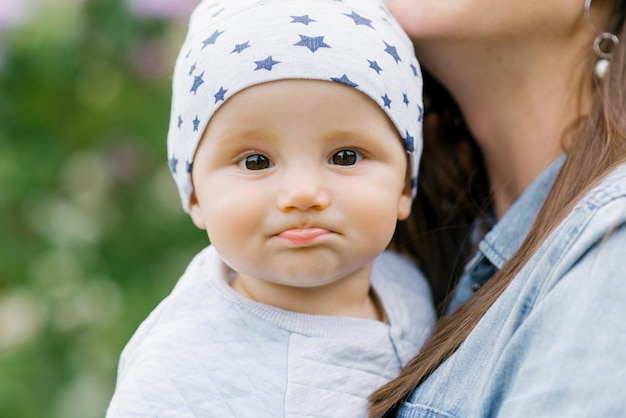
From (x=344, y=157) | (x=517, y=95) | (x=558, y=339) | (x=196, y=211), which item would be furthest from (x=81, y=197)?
(x=558, y=339)

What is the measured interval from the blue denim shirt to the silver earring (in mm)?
493

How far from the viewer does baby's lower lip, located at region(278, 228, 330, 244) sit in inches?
55.9

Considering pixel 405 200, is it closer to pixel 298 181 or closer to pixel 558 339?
pixel 298 181

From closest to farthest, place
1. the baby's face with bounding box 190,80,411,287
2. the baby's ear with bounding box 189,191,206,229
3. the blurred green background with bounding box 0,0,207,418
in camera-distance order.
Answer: the baby's face with bounding box 190,80,411,287 < the baby's ear with bounding box 189,191,206,229 < the blurred green background with bounding box 0,0,207,418

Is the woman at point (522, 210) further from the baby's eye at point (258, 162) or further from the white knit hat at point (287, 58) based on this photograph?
the baby's eye at point (258, 162)

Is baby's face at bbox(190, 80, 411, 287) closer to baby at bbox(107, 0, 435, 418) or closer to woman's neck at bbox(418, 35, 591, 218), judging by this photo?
baby at bbox(107, 0, 435, 418)

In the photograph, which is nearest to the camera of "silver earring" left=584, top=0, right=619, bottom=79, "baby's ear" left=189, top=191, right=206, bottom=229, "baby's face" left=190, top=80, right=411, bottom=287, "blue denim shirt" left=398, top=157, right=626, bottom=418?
"blue denim shirt" left=398, top=157, right=626, bottom=418

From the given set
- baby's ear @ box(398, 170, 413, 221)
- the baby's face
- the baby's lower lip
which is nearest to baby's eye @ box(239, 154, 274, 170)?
the baby's face

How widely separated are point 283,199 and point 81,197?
2.05 metres

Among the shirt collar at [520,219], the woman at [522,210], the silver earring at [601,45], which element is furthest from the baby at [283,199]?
the silver earring at [601,45]

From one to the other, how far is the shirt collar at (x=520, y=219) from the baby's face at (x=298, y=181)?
0.31 m

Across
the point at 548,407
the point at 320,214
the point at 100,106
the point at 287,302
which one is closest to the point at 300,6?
the point at 320,214

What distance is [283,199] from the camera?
1.39m

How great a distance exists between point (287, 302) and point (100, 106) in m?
1.91
